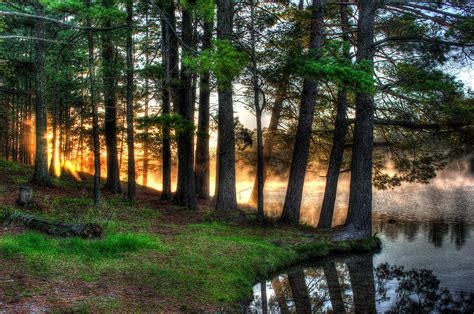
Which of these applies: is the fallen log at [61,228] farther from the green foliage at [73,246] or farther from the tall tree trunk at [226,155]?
the tall tree trunk at [226,155]

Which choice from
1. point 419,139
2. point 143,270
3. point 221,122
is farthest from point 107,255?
point 419,139

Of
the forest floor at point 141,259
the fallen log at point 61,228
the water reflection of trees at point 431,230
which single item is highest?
the fallen log at point 61,228

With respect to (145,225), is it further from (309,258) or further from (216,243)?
(309,258)

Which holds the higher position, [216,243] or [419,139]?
[419,139]

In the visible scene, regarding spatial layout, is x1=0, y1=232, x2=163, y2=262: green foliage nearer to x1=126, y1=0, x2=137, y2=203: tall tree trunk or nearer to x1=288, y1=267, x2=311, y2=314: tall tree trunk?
x1=288, y1=267, x2=311, y2=314: tall tree trunk

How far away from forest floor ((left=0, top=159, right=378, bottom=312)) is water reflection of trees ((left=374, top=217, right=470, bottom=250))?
9.60 ft

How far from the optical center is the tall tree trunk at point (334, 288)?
692 cm

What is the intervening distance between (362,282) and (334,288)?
0.88 metres

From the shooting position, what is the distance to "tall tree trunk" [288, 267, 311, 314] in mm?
6927

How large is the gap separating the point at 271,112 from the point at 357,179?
726cm

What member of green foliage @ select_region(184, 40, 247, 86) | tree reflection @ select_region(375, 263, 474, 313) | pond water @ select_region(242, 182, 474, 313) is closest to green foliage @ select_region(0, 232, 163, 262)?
pond water @ select_region(242, 182, 474, 313)

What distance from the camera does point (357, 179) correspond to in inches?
491

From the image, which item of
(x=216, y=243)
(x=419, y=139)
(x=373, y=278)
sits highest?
(x=419, y=139)

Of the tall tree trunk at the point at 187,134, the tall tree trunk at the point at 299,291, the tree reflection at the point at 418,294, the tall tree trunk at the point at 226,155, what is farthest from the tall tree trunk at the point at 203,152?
the tree reflection at the point at 418,294
